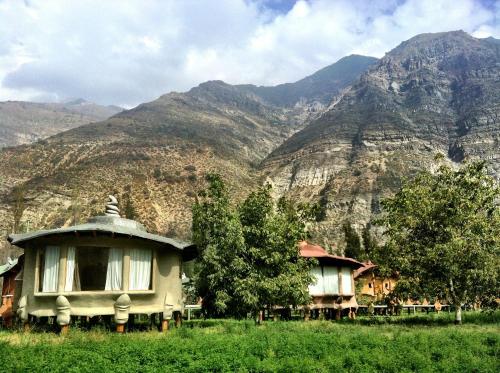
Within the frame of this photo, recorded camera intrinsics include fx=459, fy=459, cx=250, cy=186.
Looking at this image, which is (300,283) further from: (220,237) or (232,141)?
(232,141)

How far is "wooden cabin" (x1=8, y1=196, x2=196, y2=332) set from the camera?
16781 mm

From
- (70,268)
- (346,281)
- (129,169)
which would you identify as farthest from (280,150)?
(70,268)

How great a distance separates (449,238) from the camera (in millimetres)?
23453

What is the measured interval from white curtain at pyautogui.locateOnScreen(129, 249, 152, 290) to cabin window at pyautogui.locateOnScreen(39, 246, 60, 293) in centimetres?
270

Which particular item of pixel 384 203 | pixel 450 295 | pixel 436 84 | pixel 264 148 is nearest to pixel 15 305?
pixel 384 203

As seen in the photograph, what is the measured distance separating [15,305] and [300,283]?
42.7 feet

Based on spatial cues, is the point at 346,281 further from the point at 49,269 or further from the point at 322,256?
the point at 49,269

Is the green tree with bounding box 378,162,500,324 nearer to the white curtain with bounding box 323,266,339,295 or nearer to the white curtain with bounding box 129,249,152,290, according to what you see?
the white curtain with bounding box 323,266,339,295

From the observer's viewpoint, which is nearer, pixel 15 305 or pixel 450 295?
pixel 15 305

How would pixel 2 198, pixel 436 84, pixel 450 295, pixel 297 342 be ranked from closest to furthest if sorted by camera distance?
1. pixel 297 342
2. pixel 450 295
3. pixel 2 198
4. pixel 436 84

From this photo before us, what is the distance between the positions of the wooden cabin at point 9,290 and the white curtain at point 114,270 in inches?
225

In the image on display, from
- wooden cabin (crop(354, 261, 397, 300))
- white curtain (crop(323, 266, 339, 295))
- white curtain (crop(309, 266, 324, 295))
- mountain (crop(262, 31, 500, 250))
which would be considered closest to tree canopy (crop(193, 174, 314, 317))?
white curtain (crop(309, 266, 324, 295))

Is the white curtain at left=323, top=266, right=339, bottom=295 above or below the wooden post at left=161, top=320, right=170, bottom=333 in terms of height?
above

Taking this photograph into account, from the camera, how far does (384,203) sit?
2552cm
